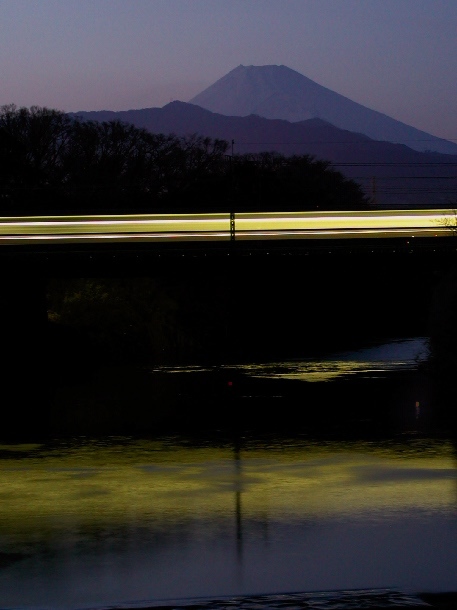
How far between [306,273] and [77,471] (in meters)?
26.1

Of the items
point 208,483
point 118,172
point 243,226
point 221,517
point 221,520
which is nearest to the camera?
point 221,520

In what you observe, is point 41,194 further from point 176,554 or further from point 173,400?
point 176,554

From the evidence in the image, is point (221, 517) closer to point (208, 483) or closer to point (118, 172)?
point (208, 483)

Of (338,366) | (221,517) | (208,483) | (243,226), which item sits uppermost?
(243,226)

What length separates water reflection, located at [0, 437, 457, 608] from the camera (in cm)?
993

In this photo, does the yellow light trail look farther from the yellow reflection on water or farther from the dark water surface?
the yellow reflection on water

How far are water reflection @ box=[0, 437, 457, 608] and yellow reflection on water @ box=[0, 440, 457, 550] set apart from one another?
2 cm

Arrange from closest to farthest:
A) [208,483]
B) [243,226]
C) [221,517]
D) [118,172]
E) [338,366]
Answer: [221,517], [208,483], [338,366], [243,226], [118,172]

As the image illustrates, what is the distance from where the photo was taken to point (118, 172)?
84312mm

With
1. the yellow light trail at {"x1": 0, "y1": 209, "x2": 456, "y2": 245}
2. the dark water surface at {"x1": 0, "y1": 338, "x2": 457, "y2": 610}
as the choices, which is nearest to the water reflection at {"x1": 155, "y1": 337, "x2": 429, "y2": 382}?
the yellow light trail at {"x1": 0, "y1": 209, "x2": 456, "y2": 245}

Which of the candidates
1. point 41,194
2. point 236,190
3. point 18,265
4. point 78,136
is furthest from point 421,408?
point 78,136

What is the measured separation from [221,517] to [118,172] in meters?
73.1

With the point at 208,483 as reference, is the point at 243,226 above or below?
above

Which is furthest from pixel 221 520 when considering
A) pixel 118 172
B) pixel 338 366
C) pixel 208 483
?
pixel 118 172
